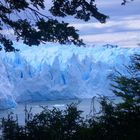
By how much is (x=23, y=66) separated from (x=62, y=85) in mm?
3359

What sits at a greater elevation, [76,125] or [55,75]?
[55,75]

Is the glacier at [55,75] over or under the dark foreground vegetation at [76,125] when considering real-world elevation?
over

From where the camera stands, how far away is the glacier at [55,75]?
2456 centimetres

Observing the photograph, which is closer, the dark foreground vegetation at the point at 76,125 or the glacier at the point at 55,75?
the dark foreground vegetation at the point at 76,125

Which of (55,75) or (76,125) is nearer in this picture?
(76,125)

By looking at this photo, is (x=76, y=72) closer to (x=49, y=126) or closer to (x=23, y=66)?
(x=23, y=66)

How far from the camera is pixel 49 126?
2775 millimetres

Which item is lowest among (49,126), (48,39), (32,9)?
(49,126)

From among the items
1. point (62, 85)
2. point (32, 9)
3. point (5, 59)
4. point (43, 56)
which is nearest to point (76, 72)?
point (62, 85)

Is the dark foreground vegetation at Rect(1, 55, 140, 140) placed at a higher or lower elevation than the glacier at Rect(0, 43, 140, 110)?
lower

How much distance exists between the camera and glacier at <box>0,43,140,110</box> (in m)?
24.6

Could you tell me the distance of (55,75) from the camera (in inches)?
1003

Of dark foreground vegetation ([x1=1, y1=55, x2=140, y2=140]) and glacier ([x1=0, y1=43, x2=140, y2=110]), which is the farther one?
glacier ([x1=0, y1=43, x2=140, y2=110])

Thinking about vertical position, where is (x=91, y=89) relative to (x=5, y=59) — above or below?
below
